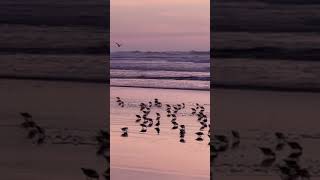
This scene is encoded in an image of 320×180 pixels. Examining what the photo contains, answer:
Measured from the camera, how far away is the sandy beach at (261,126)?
2184 mm

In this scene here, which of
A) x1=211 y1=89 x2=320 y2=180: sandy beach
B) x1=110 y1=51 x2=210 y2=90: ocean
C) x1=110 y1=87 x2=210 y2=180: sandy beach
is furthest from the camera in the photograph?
x1=110 y1=51 x2=210 y2=90: ocean

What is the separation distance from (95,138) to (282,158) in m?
0.83

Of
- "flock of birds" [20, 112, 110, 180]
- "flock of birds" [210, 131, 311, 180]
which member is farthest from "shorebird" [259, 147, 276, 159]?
"flock of birds" [20, 112, 110, 180]

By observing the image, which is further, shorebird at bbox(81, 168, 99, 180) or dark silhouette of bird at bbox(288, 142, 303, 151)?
shorebird at bbox(81, 168, 99, 180)

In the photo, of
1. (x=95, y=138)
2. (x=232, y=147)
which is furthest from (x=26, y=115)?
(x=232, y=147)

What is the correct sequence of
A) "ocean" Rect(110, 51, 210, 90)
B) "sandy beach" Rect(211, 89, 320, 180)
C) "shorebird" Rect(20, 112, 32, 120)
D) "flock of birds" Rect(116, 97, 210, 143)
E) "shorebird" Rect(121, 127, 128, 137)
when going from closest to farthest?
"sandy beach" Rect(211, 89, 320, 180) → "shorebird" Rect(20, 112, 32, 120) → "shorebird" Rect(121, 127, 128, 137) → "flock of birds" Rect(116, 97, 210, 143) → "ocean" Rect(110, 51, 210, 90)

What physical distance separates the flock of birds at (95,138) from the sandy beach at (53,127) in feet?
0.05

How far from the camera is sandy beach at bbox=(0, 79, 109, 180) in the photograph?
2.47 metres

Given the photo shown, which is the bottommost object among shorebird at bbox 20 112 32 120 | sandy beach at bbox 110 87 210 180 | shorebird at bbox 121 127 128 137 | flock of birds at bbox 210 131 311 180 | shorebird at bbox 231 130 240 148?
sandy beach at bbox 110 87 210 180

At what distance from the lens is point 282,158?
7.37 ft

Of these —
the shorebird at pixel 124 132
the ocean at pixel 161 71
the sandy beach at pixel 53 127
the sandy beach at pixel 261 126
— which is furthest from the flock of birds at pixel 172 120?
the ocean at pixel 161 71

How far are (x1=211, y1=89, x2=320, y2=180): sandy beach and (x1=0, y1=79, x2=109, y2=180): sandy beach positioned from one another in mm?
544

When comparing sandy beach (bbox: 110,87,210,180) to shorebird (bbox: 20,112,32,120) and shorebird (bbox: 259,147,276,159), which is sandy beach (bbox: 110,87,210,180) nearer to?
shorebird (bbox: 20,112,32,120)

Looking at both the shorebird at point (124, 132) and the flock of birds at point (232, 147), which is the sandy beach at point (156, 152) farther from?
the flock of birds at point (232, 147)
